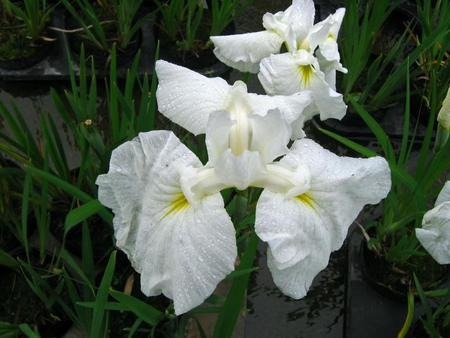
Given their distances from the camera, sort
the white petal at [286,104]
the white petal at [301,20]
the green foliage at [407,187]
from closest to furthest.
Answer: the white petal at [286,104], the white petal at [301,20], the green foliage at [407,187]

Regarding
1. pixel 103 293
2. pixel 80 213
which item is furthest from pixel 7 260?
pixel 103 293

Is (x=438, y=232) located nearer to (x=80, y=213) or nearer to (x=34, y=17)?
(x=80, y=213)

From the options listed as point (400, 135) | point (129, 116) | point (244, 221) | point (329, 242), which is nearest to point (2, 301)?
point (129, 116)

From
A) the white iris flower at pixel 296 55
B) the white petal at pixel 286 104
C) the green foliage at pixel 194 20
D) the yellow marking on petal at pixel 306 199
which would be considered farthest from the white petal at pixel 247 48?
the green foliage at pixel 194 20

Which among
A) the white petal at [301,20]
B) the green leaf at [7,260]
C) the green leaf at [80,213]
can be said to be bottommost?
the green leaf at [7,260]

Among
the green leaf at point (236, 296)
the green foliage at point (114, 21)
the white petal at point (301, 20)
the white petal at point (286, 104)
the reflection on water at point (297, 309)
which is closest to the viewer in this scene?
the white petal at point (286, 104)

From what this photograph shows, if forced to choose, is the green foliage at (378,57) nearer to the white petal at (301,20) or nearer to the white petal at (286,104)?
the white petal at (301,20)

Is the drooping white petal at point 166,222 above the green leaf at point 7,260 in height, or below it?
above

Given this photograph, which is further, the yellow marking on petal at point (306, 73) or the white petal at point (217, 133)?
the yellow marking on petal at point (306, 73)
